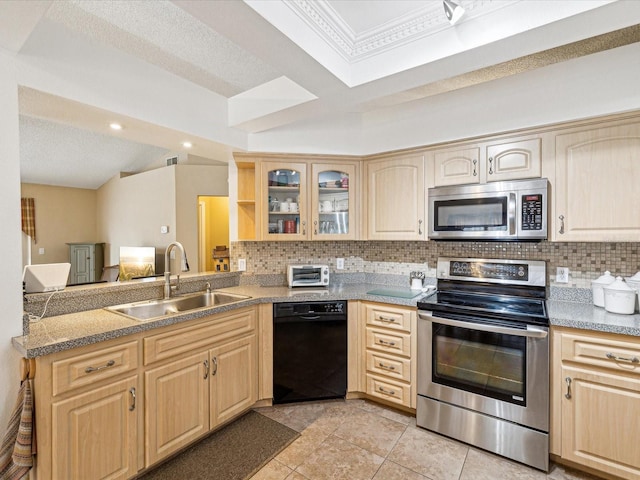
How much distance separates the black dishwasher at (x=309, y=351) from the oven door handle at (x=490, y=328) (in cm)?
69

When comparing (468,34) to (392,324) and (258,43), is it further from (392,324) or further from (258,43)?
(392,324)

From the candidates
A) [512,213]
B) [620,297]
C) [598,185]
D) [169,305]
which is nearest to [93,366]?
[169,305]

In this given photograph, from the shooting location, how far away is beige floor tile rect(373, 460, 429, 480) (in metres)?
1.84

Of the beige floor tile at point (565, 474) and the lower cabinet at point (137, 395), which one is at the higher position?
the lower cabinet at point (137, 395)

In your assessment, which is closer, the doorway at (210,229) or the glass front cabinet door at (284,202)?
the glass front cabinet door at (284,202)

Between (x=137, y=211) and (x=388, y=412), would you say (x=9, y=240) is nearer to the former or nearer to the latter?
(x=388, y=412)

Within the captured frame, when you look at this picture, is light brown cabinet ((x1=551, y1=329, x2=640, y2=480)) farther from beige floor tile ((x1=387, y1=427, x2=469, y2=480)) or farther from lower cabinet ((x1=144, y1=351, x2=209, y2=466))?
lower cabinet ((x1=144, y1=351, x2=209, y2=466))

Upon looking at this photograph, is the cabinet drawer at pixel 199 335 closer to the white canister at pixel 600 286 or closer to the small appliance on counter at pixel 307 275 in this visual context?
the small appliance on counter at pixel 307 275

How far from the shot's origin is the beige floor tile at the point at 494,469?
185 centimetres

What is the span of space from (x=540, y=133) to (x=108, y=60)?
278 cm

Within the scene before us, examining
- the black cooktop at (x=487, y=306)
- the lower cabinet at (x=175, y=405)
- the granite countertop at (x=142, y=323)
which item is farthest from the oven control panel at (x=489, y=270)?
the lower cabinet at (x=175, y=405)

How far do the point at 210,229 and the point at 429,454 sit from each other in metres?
5.79

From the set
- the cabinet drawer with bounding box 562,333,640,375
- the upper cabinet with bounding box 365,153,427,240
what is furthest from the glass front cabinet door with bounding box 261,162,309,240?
the cabinet drawer with bounding box 562,333,640,375

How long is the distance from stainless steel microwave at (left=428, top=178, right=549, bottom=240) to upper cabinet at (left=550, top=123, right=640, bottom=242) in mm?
Answer: 122
